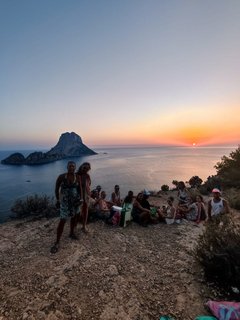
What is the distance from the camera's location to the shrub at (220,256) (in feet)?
11.0

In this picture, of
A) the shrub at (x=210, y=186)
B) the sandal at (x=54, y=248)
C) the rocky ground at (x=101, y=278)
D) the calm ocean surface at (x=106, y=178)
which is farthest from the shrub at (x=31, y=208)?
the shrub at (x=210, y=186)

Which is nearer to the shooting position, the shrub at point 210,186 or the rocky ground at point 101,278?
the rocky ground at point 101,278

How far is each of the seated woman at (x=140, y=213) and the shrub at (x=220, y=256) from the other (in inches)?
98.6

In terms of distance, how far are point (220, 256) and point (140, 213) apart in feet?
10.8

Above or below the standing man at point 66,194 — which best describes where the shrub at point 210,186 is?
below

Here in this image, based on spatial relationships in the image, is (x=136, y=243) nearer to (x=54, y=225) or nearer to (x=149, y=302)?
(x=149, y=302)

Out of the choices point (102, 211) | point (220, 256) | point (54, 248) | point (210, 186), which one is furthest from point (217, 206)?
point (210, 186)

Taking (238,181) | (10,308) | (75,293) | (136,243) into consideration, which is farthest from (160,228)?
(238,181)

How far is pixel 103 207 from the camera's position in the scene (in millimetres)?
7027

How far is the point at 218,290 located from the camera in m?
3.32

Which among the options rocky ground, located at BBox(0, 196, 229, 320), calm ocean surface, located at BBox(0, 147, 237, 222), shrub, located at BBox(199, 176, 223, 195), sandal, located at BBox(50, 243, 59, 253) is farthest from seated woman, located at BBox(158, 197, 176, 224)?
calm ocean surface, located at BBox(0, 147, 237, 222)

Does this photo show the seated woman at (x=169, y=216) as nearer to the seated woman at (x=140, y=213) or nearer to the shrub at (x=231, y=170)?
the seated woman at (x=140, y=213)

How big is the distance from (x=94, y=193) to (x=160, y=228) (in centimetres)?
316

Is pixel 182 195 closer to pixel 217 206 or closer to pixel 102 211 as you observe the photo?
pixel 217 206
